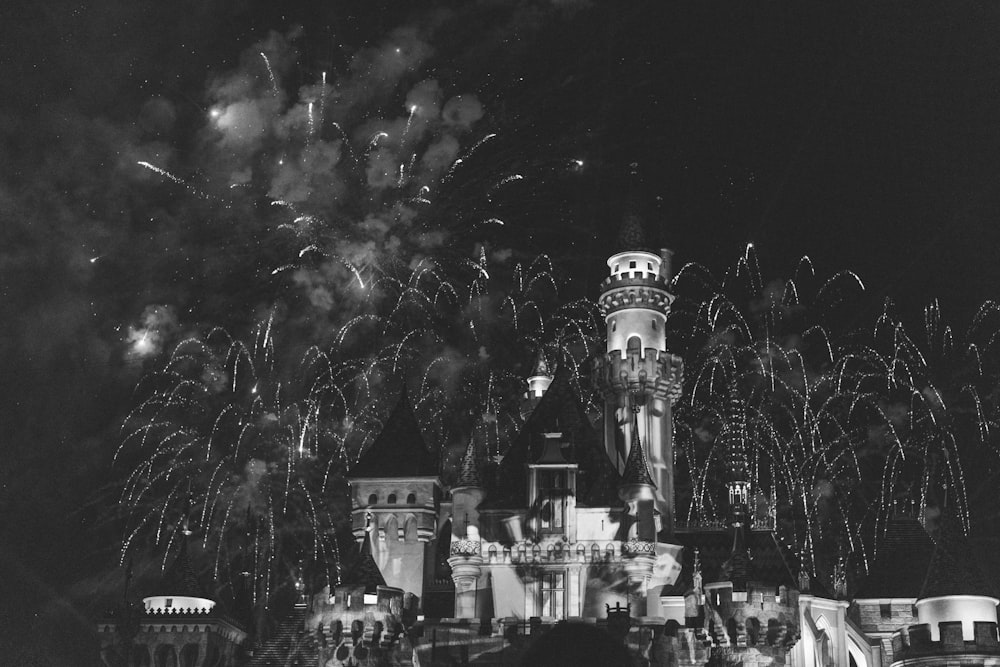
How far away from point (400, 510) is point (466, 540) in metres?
5.12

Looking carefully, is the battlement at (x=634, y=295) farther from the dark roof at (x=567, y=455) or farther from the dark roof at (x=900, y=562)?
the dark roof at (x=900, y=562)

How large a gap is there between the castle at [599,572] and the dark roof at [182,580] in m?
0.12

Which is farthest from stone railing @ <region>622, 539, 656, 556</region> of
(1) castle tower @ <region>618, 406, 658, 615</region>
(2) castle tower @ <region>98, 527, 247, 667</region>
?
(2) castle tower @ <region>98, 527, 247, 667</region>

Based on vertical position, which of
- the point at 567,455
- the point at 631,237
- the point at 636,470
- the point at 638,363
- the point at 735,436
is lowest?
the point at 636,470

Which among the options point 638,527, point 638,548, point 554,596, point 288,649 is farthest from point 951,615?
point 288,649

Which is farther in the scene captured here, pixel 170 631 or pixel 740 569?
pixel 170 631

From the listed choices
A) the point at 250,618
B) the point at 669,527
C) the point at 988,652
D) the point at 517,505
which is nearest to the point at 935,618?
the point at 988,652

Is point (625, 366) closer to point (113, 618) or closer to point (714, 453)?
point (714, 453)

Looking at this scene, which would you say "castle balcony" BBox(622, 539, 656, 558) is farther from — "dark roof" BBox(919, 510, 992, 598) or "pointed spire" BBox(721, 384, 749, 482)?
"pointed spire" BBox(721, 384, 749, 482)

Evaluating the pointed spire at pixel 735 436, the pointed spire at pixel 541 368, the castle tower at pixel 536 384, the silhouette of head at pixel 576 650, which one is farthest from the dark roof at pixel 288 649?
the silhouette of head at pixel 576 650

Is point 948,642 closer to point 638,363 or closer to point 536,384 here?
point 638,363

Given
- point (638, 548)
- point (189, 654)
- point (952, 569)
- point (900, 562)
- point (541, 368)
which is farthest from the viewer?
point (541, 368)

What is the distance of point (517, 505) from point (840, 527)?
81.5ft

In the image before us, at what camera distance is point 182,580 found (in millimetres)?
63531
